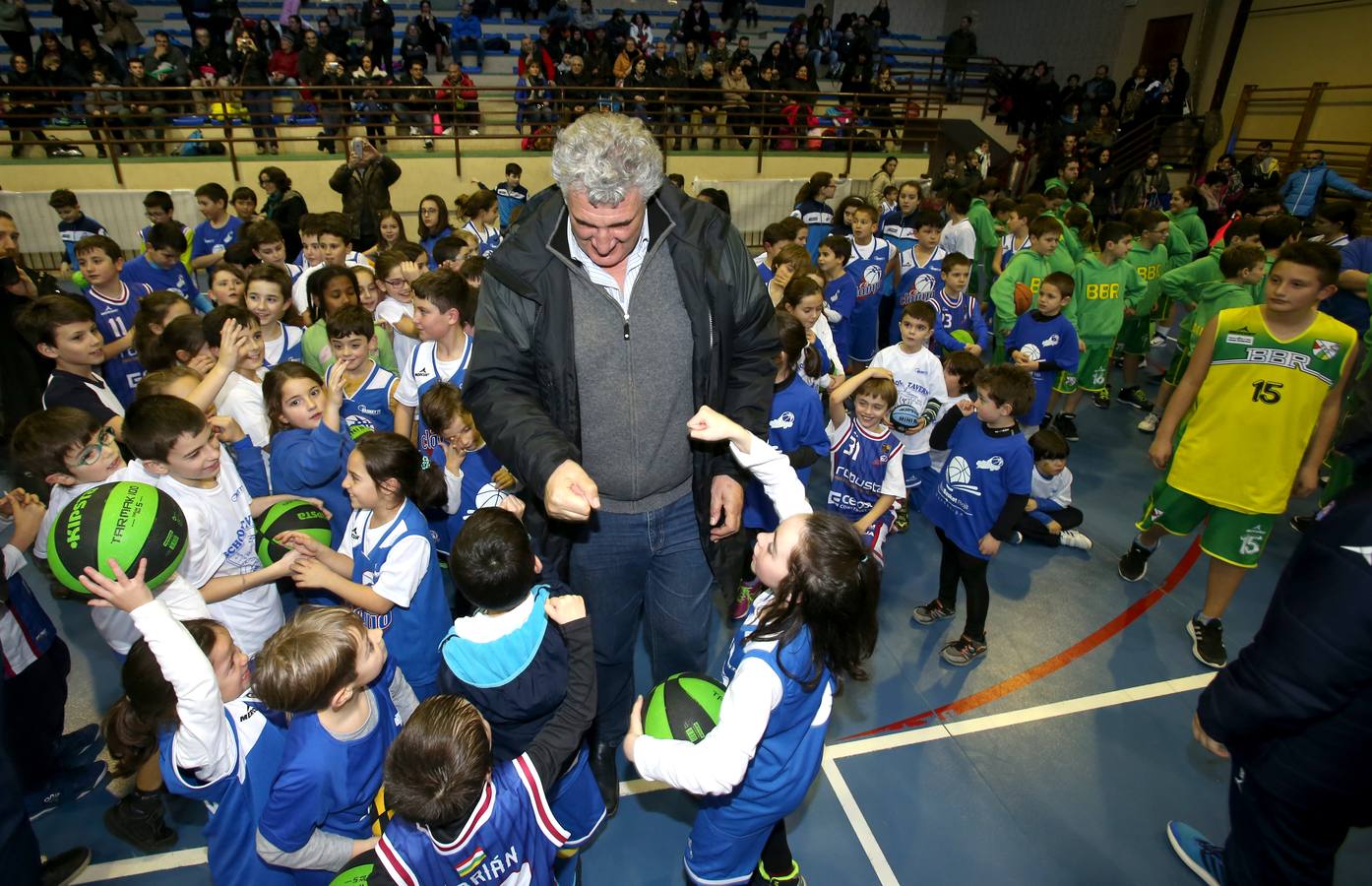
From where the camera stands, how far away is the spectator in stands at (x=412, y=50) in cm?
1404

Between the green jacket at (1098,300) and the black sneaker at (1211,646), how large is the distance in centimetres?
294

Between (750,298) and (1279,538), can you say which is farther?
(1279,538)

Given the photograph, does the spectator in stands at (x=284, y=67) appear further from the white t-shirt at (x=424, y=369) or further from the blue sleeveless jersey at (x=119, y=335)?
the white t-shirt at (x=424, y=369)

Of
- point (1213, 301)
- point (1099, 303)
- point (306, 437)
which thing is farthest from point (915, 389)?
point (306, 437)

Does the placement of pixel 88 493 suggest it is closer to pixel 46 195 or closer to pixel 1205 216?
pixel 46 195

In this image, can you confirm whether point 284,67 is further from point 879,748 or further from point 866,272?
point 879,748

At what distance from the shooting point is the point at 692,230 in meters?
2.39

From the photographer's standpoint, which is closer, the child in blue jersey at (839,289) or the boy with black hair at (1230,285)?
the boy with black hair at (1230,285)

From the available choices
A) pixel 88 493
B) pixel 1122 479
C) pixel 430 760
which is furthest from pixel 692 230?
pixel 1122 479

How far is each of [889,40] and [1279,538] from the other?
19.7m

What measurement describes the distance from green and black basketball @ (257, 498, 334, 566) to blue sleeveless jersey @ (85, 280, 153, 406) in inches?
114

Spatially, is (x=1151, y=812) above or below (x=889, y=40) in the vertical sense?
below

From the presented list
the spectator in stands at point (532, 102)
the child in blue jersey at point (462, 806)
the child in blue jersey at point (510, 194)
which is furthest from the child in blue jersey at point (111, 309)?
the spectator in stands at point (532, 102)

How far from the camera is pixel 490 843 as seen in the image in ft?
6.06
